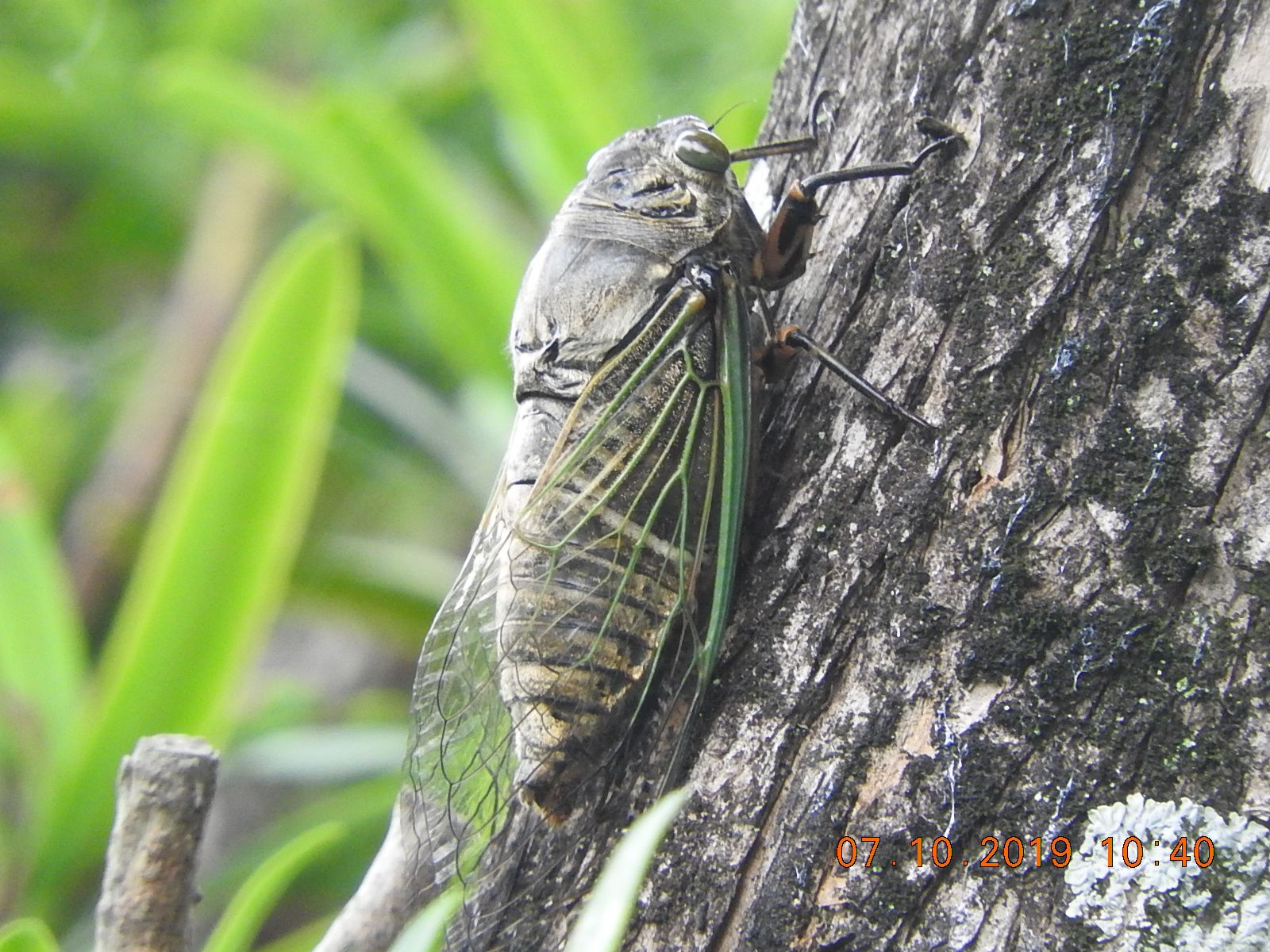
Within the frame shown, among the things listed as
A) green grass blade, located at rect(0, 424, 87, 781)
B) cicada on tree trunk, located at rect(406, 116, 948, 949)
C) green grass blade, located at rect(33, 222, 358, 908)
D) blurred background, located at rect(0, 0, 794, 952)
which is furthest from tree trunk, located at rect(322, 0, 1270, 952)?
green grass blade, located at rect(0, 424, 87, 781)

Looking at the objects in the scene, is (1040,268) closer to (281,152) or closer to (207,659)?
(207,659)

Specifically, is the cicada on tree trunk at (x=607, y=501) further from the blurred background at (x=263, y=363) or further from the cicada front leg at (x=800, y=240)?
the blurred background at (x=263, y=363)

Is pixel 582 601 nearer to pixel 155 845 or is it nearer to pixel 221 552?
pixel 155 845

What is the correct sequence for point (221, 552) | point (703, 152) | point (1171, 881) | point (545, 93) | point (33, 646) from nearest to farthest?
1. point (1171, 881)
2. point (703, 152)
3. point (221, 552)
4. point (33, 646)
5. point (545, 93)

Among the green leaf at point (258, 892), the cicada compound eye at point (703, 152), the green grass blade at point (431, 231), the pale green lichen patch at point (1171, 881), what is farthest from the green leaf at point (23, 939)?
the green grass blade at point (431, 231)

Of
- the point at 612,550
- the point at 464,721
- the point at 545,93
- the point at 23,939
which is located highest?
the point at 545,93

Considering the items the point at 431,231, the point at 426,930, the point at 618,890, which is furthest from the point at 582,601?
the point at 431,231
